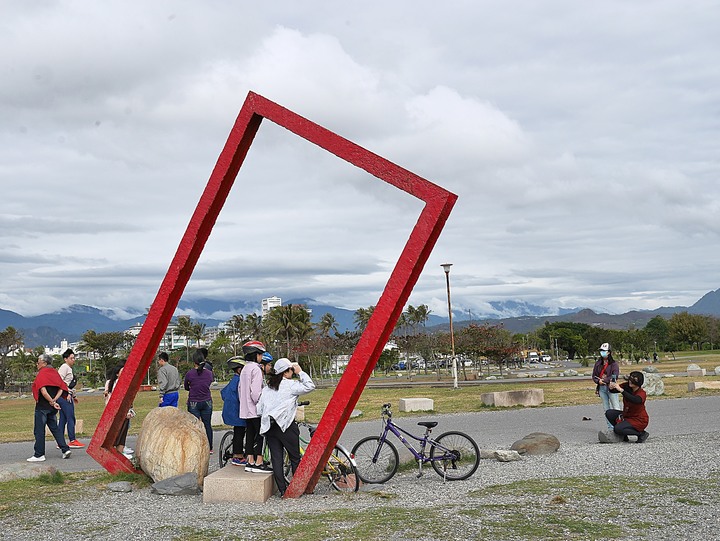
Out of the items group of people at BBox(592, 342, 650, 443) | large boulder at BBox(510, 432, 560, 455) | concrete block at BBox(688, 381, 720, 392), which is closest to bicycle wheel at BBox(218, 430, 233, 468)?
large boulder at BBox(510, 432, 560, 455)

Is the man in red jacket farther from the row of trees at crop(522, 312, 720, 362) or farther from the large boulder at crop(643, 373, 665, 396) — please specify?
the row of trees at crop(522, 312, 720, 362)

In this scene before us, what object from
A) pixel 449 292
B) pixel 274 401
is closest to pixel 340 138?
pixel 274 401

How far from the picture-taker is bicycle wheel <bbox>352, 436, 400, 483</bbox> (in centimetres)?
979

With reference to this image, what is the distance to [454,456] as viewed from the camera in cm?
974

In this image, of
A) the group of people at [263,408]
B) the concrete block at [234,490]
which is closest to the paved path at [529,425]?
the group of people at [263,408]

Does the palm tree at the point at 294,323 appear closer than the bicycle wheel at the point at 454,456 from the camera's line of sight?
No

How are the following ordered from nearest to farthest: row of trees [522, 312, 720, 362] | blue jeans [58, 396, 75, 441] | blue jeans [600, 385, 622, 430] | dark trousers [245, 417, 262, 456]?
dark trousers [245, 417, 262, 456], blue jeans [58, 396, 75, 441], blue jeans [600, 385, 622, 430], row of trees [522, 312, 720, 362]

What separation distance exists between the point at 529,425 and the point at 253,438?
30.0 ft

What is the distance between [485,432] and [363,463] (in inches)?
258

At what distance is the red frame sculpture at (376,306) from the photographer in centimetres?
905

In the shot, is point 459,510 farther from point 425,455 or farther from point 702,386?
point 702,386

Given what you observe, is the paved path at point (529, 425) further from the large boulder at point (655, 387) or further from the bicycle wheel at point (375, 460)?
the bicycle wheel at point (375, 460)

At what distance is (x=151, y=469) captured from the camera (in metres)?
9.95

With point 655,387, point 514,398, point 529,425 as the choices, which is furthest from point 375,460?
point 655,387
